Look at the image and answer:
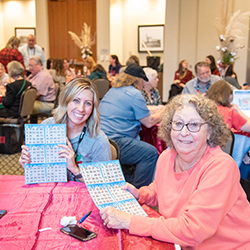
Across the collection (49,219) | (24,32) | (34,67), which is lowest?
(49,219)

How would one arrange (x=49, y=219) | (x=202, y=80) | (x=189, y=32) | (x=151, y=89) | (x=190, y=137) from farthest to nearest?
(x=189, y=32), (x=202, y=80), (x=151, y=89), (x=190, y=137), (x=49, y=219)

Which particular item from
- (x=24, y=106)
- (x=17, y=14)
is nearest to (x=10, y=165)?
(x=24, y=106)

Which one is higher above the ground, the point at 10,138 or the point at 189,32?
the point at 189,32

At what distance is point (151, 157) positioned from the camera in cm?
320

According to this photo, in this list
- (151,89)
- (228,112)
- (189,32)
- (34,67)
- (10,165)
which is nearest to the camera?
(228,112)

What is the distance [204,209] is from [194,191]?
0.33 feet

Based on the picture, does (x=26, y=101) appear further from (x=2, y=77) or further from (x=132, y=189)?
(x=132, y=189)

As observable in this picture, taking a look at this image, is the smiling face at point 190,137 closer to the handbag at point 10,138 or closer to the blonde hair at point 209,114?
the blonde hair at point 209,114

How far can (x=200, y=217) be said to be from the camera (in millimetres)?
1229

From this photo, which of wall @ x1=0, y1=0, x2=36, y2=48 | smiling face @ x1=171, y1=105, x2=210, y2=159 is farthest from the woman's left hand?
wall @ x1=0, y1=0, x2=36, y2=48

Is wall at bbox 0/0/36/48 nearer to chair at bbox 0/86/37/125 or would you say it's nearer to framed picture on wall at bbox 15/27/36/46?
framed picture on wall at bbox 15/27/36/46

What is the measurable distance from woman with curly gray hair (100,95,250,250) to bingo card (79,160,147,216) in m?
0.07

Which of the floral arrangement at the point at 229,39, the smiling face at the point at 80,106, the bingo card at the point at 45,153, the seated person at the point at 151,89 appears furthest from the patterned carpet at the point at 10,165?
the floral arrangement at the point at 229,39

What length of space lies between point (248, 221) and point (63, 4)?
10390 mm
